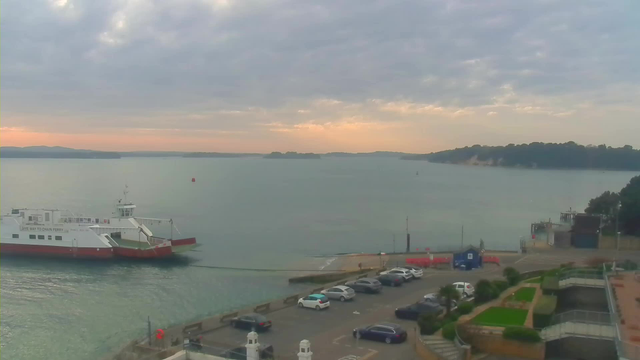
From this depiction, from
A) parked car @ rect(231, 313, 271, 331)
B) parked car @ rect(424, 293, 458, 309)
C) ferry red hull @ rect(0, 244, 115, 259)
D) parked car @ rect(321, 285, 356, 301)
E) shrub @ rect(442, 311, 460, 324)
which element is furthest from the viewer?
ferry red hull @ rect(0, 244, 115, 259)

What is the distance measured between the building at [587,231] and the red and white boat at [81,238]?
30939 millimetres

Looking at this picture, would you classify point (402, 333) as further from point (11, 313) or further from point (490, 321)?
point (11, 313)

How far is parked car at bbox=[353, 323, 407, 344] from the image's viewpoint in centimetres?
1655

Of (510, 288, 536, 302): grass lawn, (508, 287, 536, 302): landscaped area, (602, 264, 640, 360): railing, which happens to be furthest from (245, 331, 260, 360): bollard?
(510, 288, 536, 302): grass lawn

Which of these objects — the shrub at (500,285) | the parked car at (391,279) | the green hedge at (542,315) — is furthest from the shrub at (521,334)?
the parked car at (391,279)

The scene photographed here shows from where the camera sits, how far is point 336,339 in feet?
57.2

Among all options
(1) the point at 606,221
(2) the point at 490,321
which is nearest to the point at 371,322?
(2) the point at 490,321

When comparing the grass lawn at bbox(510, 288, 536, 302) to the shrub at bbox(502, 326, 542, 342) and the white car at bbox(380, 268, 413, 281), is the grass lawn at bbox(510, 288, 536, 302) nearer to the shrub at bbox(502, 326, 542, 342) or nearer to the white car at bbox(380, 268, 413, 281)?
the shrub at bbox(502, 326, 542, 342)

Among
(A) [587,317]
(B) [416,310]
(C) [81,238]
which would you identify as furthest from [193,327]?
(C) [81,238]

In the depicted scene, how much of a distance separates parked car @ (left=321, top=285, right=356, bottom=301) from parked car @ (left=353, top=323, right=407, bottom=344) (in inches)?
220

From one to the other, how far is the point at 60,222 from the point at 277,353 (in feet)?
120

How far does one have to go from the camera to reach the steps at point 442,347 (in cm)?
1435

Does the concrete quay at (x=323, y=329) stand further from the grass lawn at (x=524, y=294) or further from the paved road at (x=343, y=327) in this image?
the grass lawn at (x=524, y=294)

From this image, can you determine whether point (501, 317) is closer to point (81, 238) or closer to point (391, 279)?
point (391, 279)
